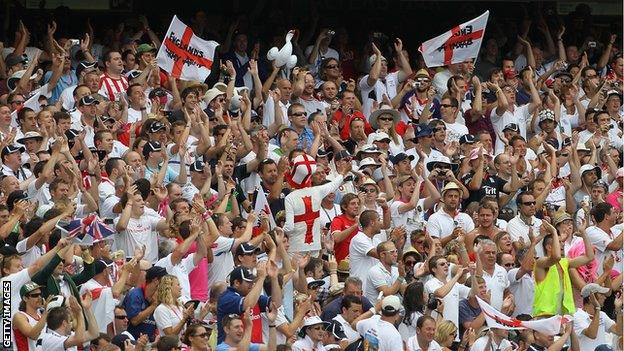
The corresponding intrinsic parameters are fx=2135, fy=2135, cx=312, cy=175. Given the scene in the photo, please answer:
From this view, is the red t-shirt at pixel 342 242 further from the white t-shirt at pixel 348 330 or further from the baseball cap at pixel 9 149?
the baseball cap at pixel 9 149

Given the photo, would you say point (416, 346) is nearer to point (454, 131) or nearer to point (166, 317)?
point (166, 317)

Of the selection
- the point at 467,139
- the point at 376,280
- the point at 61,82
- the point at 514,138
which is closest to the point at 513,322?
the point at 376,280

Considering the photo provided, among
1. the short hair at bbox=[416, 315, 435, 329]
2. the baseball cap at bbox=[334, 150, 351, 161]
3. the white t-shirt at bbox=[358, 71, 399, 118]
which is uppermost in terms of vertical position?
the short hair at bbox=[416, 315, 435, 329]

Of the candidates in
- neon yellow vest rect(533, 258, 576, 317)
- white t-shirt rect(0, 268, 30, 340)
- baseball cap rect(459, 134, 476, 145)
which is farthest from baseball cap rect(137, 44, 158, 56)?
white t-shirt rect(0, 268, 30, 340)

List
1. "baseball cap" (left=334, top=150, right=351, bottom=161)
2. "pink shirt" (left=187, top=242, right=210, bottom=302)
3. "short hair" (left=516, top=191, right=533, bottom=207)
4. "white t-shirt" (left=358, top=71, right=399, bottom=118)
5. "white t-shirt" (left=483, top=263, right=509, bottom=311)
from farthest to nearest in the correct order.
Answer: "white t-shirt" (left=358, top=71, right=399, bottom=118) → "short hair" (left=516, top=191, right=533, bottom=207) → "baseball cap" (left=334, top=150, right=351, bottom=161) → "white t-shirt" (left=483, top=263, right=509, bottom=311) → "pink shirt" (left=187, top=242, right=210, bottom=302)

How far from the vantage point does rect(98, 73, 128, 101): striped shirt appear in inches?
886

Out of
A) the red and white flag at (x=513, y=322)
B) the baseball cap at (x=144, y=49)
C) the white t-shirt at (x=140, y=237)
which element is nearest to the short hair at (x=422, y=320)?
the red and white flag at (x=513, y=322)

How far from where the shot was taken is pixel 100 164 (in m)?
20.4

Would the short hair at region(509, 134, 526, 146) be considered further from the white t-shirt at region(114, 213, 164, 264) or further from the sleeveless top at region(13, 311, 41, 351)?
the sleeveless top at region(13, 311, 41, 351)

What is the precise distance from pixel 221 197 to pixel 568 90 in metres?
6.51

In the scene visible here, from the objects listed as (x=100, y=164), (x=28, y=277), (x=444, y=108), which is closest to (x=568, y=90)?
(x=444, y=108)

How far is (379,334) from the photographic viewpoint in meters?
17.8

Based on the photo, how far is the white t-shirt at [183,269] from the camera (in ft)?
60.1

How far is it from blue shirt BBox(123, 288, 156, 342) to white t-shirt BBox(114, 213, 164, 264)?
4.27ft
